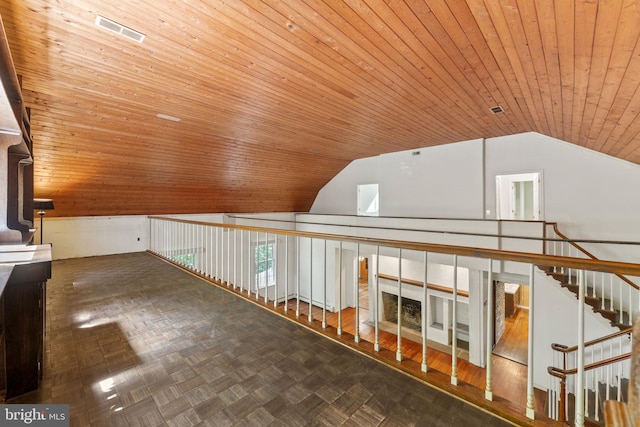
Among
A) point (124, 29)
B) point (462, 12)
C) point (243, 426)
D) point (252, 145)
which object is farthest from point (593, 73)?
point (252, 145)

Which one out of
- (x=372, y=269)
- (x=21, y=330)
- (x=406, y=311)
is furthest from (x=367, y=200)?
(x=21, y=330)

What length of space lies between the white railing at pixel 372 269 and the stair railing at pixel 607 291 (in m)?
0.40

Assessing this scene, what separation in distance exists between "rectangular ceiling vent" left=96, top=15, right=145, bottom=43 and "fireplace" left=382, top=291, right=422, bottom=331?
7.89 meters

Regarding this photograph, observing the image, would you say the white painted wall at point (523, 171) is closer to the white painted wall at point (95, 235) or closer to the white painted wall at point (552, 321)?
the white painted wall at point (552, 321)

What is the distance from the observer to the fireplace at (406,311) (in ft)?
25.6

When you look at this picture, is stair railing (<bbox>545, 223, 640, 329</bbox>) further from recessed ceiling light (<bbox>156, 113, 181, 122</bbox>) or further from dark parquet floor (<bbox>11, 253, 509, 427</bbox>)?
recessed ceiling light (<bbox>156, 113, 181, 122</bbox>)

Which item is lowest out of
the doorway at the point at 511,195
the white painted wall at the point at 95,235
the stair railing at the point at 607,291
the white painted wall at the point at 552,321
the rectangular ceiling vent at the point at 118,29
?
the white painted wall at the point at 552,321

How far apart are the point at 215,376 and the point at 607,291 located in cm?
658

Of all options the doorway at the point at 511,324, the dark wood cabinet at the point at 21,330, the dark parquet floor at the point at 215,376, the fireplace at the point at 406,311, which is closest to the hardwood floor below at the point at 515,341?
the doorway at the point at 511,324

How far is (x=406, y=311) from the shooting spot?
8.12 metres

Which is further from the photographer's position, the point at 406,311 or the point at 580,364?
the point at 406,311

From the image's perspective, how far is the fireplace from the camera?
7816mm

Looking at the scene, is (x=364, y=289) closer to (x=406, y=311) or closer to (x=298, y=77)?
(x=406, y=311)

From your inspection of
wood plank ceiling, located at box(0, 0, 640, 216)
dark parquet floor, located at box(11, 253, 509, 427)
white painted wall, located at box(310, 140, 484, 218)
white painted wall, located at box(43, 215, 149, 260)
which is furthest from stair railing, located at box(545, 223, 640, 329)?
white painted wall, located at box(43, 215, 149, 260)
